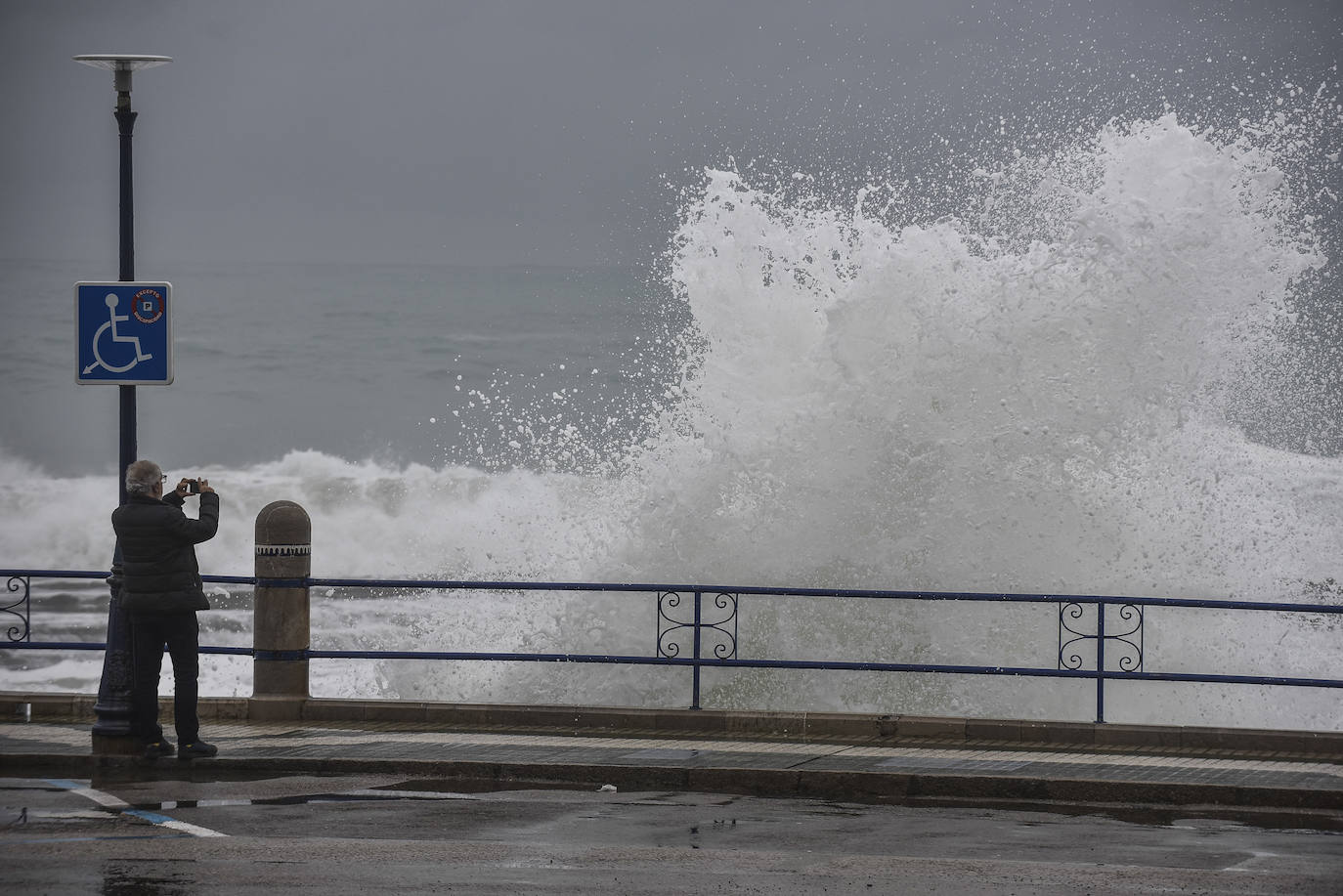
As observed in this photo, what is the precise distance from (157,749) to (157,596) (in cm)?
94

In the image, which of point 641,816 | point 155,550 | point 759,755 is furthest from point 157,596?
point 759,755

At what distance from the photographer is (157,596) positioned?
10883mm

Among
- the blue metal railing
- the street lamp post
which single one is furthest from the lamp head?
the blue metal railing

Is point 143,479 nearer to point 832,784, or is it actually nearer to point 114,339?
point 114,339

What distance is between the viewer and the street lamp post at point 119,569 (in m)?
11.0

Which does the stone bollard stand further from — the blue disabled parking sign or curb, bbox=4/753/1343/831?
curb, bbox=4/753/1343/831

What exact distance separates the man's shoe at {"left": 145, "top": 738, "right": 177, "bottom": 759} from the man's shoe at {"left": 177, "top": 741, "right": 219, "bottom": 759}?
114 mm

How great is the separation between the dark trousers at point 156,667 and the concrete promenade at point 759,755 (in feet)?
0.73

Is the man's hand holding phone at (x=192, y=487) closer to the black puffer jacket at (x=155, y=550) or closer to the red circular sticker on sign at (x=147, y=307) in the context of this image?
the black puffer jacket at (x=155, y=550)

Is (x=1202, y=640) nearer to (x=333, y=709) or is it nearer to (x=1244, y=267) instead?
(x=1244, y=267)

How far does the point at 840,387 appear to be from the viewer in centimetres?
1986

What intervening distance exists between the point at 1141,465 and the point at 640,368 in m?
65.6

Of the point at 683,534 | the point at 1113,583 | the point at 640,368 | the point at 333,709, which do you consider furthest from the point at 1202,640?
the point at 640,368

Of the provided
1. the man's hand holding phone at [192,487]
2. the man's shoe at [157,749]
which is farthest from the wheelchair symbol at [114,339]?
the man's shoe at [157,749]
